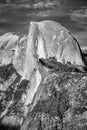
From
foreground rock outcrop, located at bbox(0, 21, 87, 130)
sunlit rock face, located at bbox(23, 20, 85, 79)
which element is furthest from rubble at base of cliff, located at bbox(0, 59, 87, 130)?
sunlit rock face, located at bbox(23, 20, 85, 79)

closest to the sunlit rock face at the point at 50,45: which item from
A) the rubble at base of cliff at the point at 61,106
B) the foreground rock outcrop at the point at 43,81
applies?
the foreground rock outcrop at the point at 43,81

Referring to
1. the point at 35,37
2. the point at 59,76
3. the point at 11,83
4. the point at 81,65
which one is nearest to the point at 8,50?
the point at 11,83

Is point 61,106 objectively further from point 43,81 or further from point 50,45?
point 50,45

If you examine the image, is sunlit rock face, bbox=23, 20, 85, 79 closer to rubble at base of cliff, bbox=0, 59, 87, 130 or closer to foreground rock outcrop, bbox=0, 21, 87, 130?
foreground rock outcrop, bbox=0, 21, 87, 130

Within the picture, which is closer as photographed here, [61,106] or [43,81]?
[61,106]

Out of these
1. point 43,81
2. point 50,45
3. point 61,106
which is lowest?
point 50,45

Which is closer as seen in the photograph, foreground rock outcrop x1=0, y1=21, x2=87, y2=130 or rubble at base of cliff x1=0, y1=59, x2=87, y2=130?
rubble at base of cliff x1=0, y1=59, x2=87, y2=130

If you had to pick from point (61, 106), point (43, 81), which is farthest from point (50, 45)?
point (61, 106)

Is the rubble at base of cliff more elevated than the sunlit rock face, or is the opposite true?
the rubble at base of cliff
